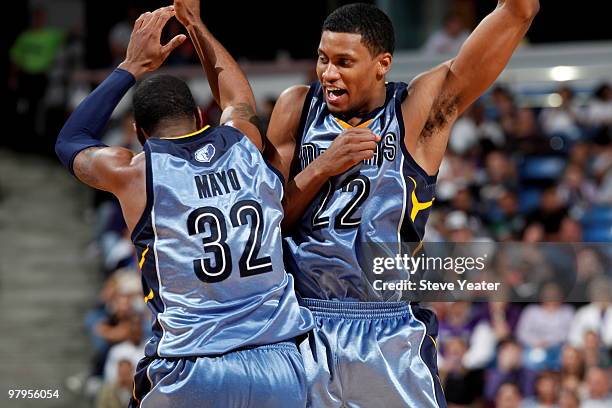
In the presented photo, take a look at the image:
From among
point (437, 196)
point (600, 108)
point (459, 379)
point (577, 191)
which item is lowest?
point (459, 379)

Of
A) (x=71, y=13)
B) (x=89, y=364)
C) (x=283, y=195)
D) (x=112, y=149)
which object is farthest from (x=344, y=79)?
(x=71, y=13)

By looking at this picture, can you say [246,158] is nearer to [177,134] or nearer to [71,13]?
[177,134]

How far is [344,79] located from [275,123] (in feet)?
1.46

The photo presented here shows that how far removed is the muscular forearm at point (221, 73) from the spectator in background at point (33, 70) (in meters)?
10.5

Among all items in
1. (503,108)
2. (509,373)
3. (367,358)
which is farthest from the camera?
(503,108)

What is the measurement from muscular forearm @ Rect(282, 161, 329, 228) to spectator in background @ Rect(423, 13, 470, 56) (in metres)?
9.19

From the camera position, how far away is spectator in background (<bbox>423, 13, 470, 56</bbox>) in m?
13.5

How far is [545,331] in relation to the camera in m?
8.95

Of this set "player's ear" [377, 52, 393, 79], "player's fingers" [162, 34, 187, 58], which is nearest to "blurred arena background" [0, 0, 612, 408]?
"player's ear" [377, 52, 393, 79]

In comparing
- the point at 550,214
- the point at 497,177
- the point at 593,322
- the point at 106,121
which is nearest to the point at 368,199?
the point at 106,121

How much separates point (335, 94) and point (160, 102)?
72 centimetres

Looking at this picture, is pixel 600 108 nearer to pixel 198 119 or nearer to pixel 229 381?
pixel 198 119

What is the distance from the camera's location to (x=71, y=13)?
16578 mm

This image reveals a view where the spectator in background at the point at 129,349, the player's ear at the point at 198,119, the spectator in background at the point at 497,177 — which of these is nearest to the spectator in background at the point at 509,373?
the spectator in background at the point at 497,177
